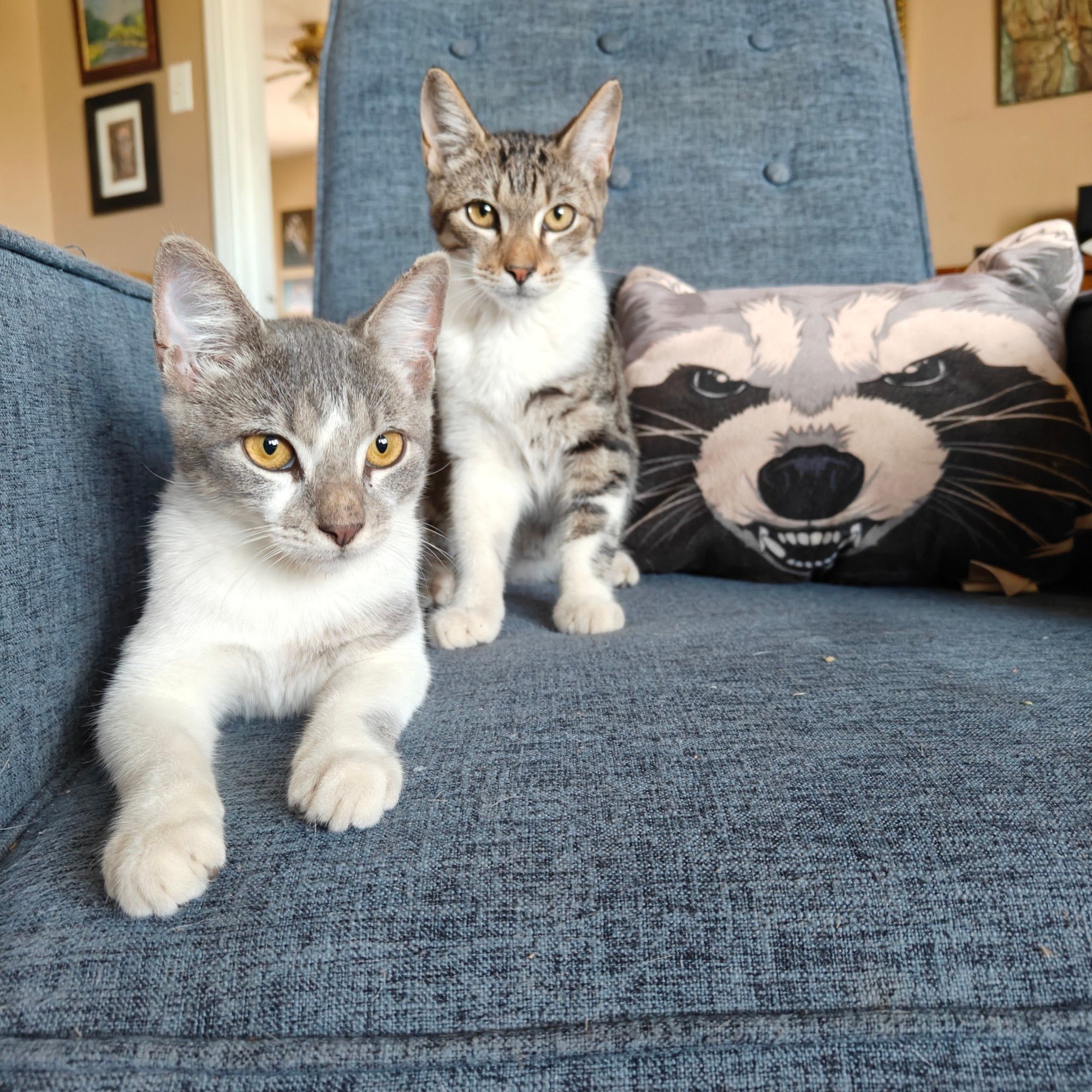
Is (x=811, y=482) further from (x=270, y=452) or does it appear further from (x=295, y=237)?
(x=295, y=237)

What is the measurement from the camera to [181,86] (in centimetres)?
333

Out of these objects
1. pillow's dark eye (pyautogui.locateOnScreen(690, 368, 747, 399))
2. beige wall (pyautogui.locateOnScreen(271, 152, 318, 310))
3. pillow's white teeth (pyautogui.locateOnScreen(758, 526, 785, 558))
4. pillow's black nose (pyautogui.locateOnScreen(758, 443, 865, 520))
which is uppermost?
beige wall (pyautogui.locateOnScreen(271, 152, 318, 310))

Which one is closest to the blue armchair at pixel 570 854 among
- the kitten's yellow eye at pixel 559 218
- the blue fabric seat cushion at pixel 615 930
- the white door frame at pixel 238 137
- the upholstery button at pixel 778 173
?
the blue fabric seat cushion at pixel 615 930

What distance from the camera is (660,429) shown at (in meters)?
1.45

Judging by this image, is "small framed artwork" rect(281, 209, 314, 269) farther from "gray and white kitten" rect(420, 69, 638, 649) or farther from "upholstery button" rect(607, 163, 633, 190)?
"gray and white kitten" rect(420, 69, 638, 649)

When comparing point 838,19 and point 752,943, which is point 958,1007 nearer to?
point 752,943

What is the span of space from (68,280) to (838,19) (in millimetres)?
1684

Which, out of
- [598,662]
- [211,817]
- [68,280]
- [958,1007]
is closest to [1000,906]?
[958,1007]

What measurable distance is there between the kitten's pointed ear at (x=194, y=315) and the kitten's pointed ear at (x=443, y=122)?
0.66 m

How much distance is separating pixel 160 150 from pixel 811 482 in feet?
11.3

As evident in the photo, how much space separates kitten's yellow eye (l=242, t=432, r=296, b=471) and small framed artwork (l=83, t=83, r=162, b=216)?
10.7 ft

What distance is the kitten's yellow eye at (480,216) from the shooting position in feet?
4.67

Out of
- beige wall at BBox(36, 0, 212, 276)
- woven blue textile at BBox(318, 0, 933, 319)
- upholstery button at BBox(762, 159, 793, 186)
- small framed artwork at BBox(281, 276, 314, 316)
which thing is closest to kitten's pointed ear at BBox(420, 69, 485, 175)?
woven blue textile at BBox(318, 0, 933, 319)

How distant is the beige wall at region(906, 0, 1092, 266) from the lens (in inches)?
146
